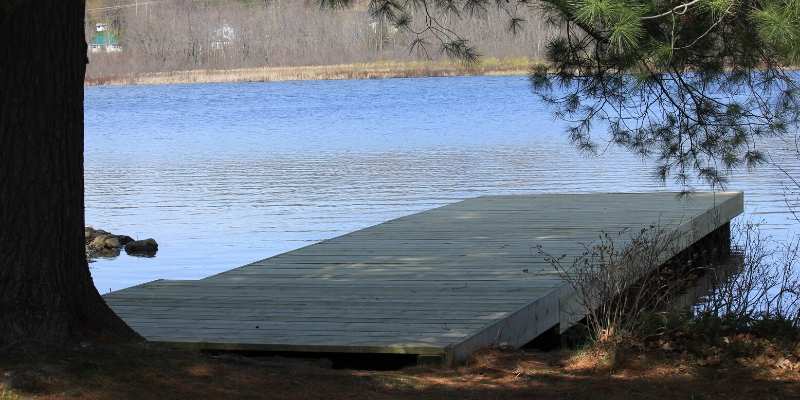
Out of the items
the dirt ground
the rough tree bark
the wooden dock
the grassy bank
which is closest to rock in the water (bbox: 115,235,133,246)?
the wooden dock

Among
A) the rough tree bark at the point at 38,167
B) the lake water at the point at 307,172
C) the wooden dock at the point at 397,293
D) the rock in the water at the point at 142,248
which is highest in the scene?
the rough tree bark at the point at 38,167

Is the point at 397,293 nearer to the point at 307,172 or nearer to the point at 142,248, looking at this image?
the point at 142,248

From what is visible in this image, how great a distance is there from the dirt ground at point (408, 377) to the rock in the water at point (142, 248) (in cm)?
637

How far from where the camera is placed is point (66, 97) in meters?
4.37

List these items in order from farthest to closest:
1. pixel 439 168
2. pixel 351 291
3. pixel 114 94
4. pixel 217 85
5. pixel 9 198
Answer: pixel 217 85, pixel 114 94, pixel 439 168, pixel 351 291, pixel 9 198

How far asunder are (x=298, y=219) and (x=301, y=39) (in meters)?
38.3

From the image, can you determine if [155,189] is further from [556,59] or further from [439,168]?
[556,59]

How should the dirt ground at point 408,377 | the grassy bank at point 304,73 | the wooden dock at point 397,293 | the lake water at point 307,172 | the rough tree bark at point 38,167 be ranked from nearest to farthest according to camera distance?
the dirt ground at point 408,377
the rough tree bark at point 38,167
the wooden dock at point 397,293
the lake water at point 307,172
the grassy bank at point 304,73

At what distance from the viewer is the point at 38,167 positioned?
4297 mm

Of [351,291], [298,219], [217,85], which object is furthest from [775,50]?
[217,85]

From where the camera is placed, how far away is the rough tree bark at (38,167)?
14.0 ft

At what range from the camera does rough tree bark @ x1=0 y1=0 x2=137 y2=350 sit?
4.27m

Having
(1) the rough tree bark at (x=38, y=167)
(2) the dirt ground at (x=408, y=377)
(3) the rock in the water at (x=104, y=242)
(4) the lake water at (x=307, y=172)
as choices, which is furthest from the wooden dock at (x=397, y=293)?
(3) the rock in the water at (x=104, y=242)

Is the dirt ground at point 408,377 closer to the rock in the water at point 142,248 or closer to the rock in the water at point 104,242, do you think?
the rock in the water at point 142,248
